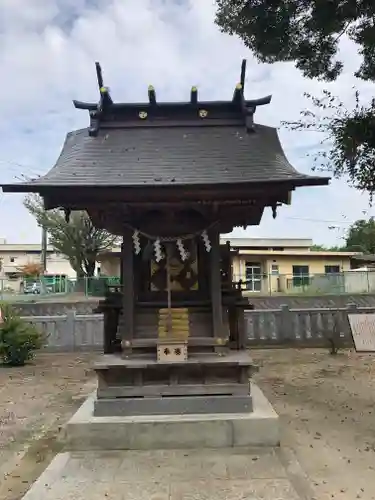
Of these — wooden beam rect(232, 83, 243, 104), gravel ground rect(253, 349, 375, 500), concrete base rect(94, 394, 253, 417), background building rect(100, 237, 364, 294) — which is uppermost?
wooden beam rect(232, 83, 243, 104)

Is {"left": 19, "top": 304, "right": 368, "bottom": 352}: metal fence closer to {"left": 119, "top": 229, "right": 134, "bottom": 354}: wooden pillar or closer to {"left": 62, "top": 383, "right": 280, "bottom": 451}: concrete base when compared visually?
{"left": 119, "top": 229, "right": 134, "bottom": 354}: wooden pillar

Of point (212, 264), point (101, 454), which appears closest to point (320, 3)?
point (212, 264)

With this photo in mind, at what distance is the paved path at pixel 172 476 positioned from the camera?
4.08 metres

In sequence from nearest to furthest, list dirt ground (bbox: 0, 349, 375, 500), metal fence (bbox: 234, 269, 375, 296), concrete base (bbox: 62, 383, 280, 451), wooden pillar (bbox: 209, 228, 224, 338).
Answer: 1. dirt ground (bbox: 0, 349, 375, 500)
2. concrete base (bbox: 62, 383, 280, 451)
3. wooden pillar (bbox: 209, 228, 224, 338)
4. metal fence (bbox: 234, 269, 375, 296)

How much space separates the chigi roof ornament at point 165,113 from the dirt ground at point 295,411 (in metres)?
4.12

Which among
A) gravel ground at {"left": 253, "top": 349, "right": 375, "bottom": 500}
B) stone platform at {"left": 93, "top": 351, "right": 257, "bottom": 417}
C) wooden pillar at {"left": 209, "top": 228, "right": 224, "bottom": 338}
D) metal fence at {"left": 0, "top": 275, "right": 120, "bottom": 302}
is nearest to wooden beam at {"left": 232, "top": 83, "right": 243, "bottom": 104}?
wooden pillar at {"left": 209, "top": 228, "right": 224, "bottom": 338}

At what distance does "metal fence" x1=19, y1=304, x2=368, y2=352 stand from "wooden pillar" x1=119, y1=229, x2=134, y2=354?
23.4 ft

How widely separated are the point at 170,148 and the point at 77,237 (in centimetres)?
2309

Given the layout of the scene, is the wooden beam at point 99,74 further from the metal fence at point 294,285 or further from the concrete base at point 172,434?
the metal fence at point 294,285

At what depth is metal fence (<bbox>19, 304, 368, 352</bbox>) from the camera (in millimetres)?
12945

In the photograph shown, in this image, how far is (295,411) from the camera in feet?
23.0

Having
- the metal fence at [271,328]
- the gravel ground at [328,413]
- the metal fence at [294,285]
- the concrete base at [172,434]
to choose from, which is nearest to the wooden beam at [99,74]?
the concrete base at [172,434]

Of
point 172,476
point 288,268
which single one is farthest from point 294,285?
point 172,476

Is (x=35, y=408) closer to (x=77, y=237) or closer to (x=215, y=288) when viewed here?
(x=215, y=288)
